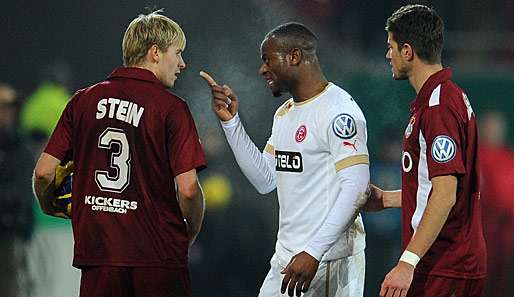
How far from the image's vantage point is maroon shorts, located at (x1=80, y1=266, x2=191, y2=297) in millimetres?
3033

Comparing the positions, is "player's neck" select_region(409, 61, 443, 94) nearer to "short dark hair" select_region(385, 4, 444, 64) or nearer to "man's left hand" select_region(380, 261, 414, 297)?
"short dark hair" select_region(385, 4, 444, 64)

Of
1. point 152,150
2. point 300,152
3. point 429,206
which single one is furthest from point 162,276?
point 429,206

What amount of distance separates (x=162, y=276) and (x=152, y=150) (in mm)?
399

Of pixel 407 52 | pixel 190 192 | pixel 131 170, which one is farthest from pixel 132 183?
pixel 407 52

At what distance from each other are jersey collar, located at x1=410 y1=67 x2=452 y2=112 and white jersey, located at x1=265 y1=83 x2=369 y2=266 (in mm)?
380

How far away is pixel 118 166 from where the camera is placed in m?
3.03

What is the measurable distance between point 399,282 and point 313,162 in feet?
2.51

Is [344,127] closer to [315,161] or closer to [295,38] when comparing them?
[315,161]

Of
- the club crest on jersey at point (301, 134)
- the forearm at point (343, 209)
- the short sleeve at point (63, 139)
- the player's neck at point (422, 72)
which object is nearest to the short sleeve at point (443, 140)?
the player's neck at point (422, 72)

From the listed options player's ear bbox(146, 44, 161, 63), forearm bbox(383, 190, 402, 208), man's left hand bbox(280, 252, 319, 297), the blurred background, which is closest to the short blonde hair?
player's ear bbox(146, 44, 161, 63)

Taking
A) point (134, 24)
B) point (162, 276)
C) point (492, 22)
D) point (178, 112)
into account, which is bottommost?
point (162, 276)

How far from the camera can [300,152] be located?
338cm

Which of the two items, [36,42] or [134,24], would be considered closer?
[134,24]

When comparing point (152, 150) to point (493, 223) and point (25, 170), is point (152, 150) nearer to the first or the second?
point (25, 170)
